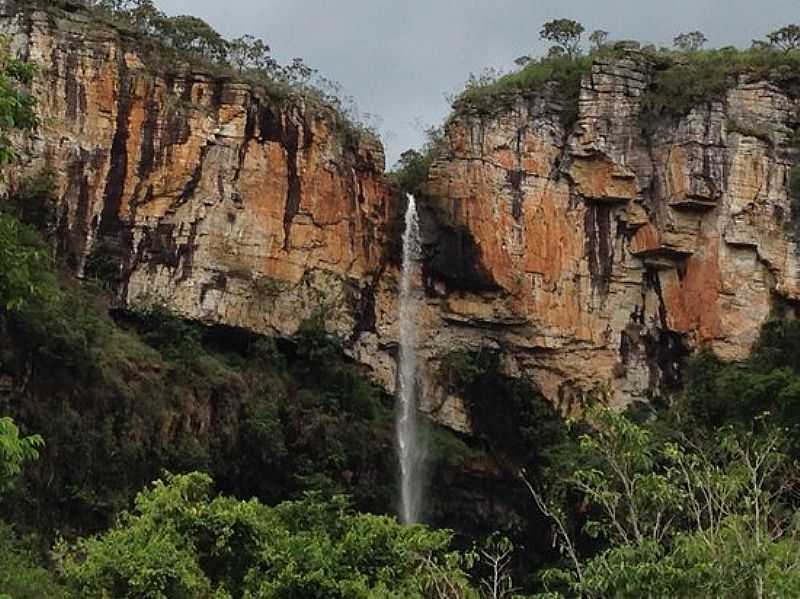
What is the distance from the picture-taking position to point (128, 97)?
72.6ft

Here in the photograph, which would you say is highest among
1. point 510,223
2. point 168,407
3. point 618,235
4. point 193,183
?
point 193,183

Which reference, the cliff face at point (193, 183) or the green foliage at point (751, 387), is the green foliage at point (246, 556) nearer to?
the cliff face at point (193, 183)

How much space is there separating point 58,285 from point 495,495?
9582mm

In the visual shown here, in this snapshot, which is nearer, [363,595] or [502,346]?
[363,595]

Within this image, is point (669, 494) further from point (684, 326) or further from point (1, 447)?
point (684, 326)

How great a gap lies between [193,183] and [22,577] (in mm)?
11238

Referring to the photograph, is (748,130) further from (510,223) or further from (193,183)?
(193,183)

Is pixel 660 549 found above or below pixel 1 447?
below

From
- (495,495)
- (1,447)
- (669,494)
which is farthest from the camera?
(495,495)

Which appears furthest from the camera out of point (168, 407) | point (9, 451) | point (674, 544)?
point (168, 407)

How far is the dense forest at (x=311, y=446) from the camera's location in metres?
11.9

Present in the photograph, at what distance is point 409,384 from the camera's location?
24.2m

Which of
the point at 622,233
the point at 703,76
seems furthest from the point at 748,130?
the point at 622,233

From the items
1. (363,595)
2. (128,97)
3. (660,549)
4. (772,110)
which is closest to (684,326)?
(772,110)
